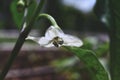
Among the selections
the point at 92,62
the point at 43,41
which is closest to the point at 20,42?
the point at 43,41

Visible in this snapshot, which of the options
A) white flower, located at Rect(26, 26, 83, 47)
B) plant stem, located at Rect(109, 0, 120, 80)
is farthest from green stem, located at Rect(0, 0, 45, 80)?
plant stem, located at Rect(109, 0, 120, 80)

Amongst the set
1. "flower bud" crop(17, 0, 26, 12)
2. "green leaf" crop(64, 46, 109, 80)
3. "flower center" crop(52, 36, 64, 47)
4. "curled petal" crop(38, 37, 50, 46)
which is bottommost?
"green leaf" crop(64, 46, 109, 80)

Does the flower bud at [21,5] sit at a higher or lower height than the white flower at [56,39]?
higher

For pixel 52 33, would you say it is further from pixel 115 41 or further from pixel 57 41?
pixel 115 41

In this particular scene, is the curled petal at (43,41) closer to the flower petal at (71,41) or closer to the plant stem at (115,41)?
the flower petal at (71,41)

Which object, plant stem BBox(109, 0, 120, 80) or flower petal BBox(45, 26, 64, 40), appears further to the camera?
plant stem BBox(109, 0, 120, 80)

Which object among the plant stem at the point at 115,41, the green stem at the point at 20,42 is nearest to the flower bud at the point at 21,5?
the green stem at the point at 20,42

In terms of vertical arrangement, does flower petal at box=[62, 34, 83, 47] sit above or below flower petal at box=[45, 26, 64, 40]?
below

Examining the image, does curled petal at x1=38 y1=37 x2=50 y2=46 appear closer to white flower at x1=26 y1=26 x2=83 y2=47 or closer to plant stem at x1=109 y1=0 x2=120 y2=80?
white flower at x1=26 y1=26 x2=83 y2=47
